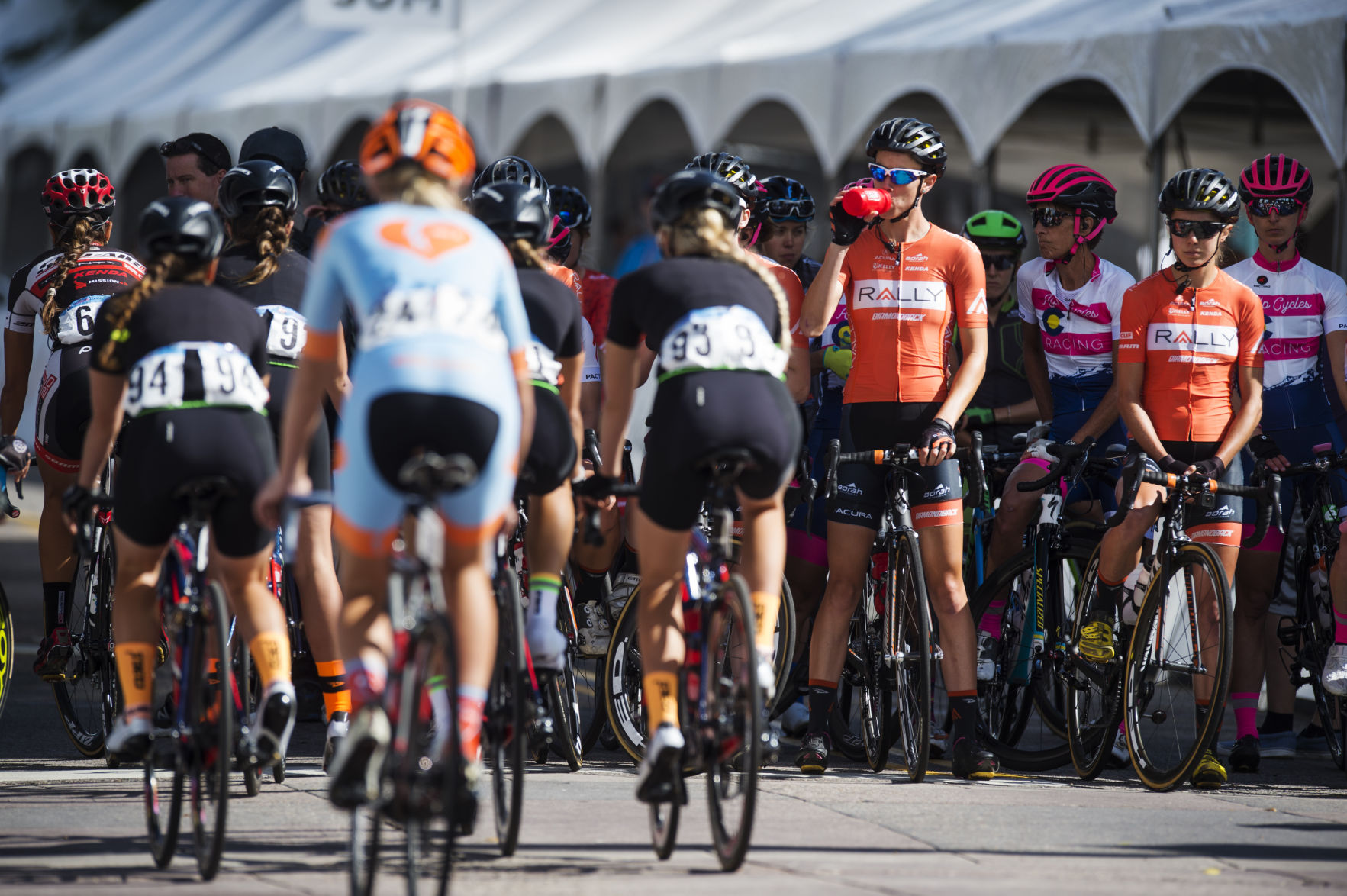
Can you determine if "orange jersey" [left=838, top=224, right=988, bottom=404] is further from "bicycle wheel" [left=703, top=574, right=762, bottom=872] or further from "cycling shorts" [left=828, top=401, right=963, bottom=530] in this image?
"bicycle wheel" [left=703, top=574, right=762, bottom=872]

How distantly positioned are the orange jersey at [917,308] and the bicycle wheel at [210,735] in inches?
112

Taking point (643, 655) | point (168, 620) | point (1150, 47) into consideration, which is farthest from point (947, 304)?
point (1150, 47)

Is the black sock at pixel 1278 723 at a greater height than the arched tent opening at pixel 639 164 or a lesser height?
lesser

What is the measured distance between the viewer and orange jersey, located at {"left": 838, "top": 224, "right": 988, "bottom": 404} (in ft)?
23.7

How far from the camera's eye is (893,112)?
54.4 ft

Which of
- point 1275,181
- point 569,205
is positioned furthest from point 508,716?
point 1275,181

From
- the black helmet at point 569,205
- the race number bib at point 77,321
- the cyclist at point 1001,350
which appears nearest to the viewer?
the race number bib at point 77,321

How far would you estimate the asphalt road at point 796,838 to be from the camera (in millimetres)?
5211

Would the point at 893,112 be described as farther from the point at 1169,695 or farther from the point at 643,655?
the point at 643,655

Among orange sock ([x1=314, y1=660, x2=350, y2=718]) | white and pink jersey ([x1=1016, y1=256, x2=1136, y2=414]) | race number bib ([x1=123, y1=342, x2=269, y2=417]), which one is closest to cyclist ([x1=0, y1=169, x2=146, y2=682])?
orange sock ([x1=314, y1=660, x2=350, y2=718])

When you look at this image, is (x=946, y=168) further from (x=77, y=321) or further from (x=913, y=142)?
(x=77, y=321)

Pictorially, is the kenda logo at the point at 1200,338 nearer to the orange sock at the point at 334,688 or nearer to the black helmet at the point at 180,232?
the orange sock at the point at 334,688

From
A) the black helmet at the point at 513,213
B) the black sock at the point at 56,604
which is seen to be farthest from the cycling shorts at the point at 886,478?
the black sock at the point at 56,604

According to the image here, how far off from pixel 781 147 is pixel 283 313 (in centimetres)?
1290
